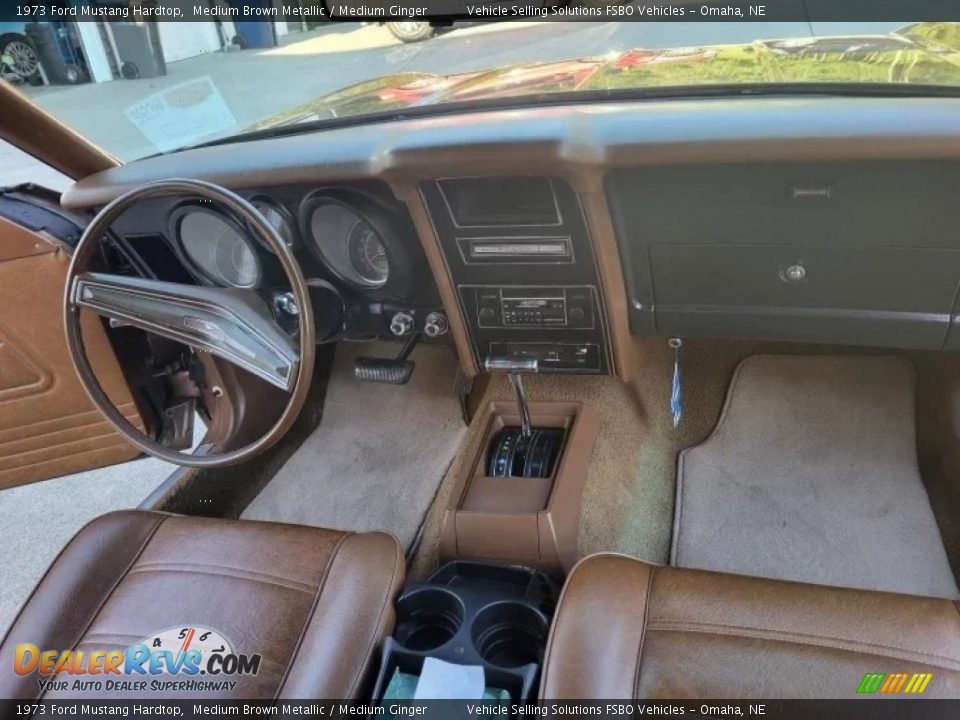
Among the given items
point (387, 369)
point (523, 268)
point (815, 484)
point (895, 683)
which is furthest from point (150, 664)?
point (815, 484)

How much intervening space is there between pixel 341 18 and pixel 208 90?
2.48ft

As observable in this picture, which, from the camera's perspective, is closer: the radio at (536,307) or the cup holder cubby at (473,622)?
the cup holder cubby at (473,622)

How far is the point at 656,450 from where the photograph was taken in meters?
2.23

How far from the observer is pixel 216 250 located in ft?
→ 6.18

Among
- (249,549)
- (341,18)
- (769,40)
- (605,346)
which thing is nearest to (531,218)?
(605,346)

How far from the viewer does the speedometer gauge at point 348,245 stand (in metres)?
1.80

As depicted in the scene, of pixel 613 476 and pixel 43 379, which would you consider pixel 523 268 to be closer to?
pixel 613 476

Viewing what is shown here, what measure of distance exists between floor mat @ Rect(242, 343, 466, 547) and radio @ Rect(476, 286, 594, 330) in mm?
705

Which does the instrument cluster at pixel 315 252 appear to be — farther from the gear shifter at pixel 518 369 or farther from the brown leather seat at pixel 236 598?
the brown leather seat at pixel 236 598

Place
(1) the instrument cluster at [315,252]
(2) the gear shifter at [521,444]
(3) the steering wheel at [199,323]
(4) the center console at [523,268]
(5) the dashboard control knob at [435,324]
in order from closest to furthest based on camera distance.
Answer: (3) the steering wheel at [199,323] → (4) the center console at [523,268] → (1) the instrument cluster at [315,252] → (2) the gear shifter at [521,444] → (5) the dashboard control knob at [435,324]

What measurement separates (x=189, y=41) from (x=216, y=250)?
203cm

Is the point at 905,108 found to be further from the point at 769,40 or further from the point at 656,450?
the point at 656,450

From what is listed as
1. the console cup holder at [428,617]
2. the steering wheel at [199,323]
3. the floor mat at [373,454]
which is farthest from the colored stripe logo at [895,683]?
the floor mat at [373,454]

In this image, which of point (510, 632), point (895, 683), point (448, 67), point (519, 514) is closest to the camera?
point (895, 683)
